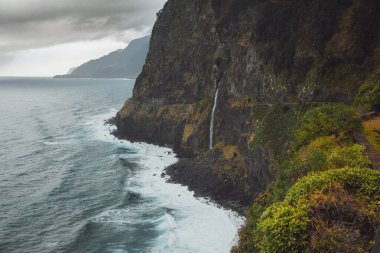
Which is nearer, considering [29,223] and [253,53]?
[29,223]

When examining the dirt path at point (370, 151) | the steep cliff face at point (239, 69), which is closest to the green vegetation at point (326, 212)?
the dirt path at point (370, 151)

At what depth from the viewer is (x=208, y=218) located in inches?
1722

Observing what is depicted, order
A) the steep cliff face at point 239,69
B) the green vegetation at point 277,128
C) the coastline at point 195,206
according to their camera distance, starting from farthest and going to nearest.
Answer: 1. the steep cliff face at point 239,69
2. the green vegetation at point 277,128
3. the coastline at point 195,206

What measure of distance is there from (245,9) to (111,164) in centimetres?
3508

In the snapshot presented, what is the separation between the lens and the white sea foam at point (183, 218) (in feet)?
124

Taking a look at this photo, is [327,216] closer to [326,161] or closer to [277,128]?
[326,161]

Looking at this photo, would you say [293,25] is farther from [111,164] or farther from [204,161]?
[111,164]

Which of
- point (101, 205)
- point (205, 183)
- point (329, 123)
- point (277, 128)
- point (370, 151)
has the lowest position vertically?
point (101, 205)

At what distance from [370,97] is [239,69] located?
26.6 metres

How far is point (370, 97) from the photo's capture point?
37.1 metres

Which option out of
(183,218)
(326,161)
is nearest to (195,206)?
(183,218)

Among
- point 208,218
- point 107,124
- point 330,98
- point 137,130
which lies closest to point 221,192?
point 208,218

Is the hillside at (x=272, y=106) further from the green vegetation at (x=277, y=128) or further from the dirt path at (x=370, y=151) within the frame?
the dirt path at (x=370, y=151)

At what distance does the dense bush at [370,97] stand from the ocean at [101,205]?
18.2m
